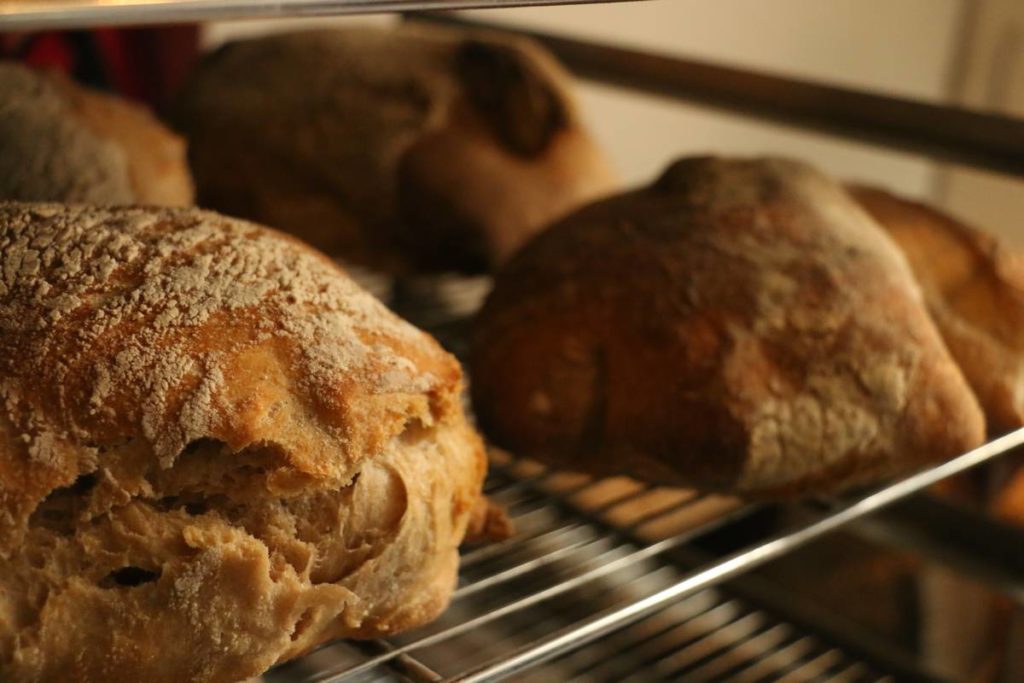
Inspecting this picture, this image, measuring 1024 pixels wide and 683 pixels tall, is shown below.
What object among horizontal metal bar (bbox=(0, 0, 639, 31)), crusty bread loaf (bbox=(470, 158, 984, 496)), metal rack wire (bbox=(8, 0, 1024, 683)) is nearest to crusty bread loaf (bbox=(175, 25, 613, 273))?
metal rack wire (bbox=(8, 0, 1024, 683))

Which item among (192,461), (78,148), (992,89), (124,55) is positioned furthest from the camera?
(992,89)

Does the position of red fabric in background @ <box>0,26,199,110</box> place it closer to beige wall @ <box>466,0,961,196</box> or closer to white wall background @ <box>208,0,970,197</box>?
white wall background @ <box>208,0,970,197</box>

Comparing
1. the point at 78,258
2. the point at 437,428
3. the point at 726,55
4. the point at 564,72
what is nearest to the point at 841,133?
the point at 564,72

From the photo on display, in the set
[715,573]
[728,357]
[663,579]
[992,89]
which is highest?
[992,89]

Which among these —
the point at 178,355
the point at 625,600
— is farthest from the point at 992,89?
the point at 178,355

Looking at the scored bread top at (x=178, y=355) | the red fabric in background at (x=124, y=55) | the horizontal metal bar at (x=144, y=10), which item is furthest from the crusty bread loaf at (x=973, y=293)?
the red fabric in background at (x=124, y=55)

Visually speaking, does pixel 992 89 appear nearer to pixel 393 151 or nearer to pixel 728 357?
pixel 393 151

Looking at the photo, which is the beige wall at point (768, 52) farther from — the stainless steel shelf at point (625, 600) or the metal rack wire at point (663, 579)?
the stainless steel shelf at point (625, 600)
